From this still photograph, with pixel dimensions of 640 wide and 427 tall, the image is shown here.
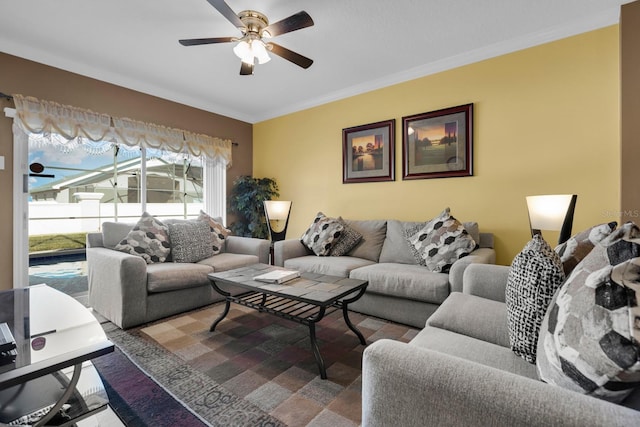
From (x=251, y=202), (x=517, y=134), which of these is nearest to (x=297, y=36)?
(x=517, y=134)

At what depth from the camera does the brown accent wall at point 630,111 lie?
2.04 m

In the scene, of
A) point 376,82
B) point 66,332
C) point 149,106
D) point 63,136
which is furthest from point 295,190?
point 66,332

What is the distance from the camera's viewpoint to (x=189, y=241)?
3000 millimetres

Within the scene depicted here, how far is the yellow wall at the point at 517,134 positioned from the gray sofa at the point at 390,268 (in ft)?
1.06

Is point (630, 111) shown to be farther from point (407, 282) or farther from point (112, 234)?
point (112, 234)

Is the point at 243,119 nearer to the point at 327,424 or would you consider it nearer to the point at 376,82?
the point at 376,82

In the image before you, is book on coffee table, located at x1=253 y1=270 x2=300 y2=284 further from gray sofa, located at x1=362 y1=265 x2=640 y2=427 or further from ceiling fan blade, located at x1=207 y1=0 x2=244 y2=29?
ceiling fan blade, located at x1=207 y1=0 x2=244 y2=29

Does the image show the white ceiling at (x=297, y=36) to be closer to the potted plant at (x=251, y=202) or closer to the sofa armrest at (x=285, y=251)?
the potted plant at (x=251, y=202)

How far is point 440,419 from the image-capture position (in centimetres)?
69

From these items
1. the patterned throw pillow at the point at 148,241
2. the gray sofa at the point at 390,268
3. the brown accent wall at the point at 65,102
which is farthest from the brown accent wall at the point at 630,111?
the brown accent wall at the point at 65,102

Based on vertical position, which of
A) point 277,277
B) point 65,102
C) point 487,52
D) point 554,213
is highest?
point 487,52

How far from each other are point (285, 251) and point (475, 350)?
227 cm

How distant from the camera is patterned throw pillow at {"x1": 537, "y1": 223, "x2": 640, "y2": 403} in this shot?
59 centimetres

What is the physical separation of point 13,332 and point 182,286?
49.5 inches
